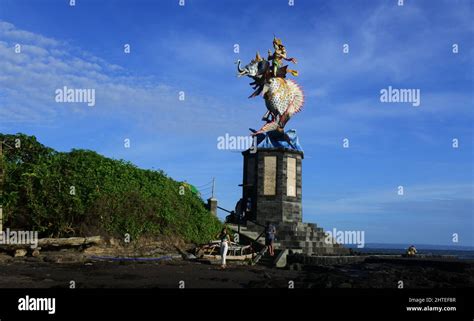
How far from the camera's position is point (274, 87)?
31.9m

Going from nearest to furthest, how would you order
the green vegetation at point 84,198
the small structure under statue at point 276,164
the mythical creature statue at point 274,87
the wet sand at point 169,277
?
1. the wet sand at point 169,277
2. the green vegetation at point 84,198
3. the small structure under statue at point 276,164
4. the mythical creature statue at point 274,87

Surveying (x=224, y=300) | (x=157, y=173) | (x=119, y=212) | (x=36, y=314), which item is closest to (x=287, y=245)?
(x=157, y=173)

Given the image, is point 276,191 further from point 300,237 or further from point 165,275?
point 165,275

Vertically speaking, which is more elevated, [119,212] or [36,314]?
[119,212]

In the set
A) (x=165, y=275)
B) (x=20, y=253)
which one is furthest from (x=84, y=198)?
(x=165, y=275)

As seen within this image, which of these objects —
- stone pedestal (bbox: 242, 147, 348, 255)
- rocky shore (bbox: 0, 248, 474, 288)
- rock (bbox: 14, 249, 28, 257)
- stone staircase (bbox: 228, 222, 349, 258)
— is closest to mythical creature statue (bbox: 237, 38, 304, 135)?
stone pedestal (bbox: 242, 147, 348, 255)

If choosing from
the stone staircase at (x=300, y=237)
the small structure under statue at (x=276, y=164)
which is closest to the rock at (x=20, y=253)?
the stone staircase at (x=300, y=237)

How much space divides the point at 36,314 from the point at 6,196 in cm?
1287

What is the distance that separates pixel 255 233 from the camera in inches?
1080

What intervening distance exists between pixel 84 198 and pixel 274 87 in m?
16.3

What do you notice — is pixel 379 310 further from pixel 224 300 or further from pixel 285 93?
pixel 285 93

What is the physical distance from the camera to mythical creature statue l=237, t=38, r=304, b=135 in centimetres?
3170

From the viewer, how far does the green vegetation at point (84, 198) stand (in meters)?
19.9

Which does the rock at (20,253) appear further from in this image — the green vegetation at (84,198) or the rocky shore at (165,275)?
the green vegetation at (84,198)
